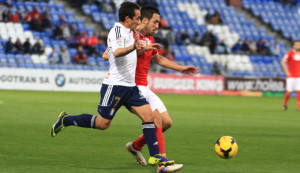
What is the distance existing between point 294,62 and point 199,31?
14653mm

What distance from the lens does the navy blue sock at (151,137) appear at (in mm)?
6945

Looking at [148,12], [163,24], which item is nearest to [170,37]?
[163,24]

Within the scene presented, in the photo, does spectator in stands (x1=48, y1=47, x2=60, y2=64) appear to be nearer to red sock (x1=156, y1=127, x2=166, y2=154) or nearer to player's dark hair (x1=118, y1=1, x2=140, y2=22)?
red sock (x1=156, y1=127, x2=166, y2=154)

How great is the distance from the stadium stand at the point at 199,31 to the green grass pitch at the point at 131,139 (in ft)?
37.2

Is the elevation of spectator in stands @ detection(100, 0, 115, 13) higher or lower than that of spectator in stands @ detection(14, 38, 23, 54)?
higher


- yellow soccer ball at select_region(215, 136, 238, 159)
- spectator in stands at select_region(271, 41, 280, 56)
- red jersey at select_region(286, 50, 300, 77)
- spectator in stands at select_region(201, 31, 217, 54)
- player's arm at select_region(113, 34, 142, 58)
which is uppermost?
player's arm at select_region(113, 34, 142, 58)

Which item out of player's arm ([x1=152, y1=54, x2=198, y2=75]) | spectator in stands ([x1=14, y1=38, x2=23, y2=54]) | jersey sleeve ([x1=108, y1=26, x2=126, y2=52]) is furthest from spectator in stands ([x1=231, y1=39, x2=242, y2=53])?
jersey sleeve ([x1=108, y1=26, x2=126, y2=52])

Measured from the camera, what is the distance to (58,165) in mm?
7062

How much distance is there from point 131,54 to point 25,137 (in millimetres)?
3496

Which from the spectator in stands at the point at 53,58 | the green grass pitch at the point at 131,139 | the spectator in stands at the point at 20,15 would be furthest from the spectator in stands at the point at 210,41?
the green grass pitch at the point at 131,139

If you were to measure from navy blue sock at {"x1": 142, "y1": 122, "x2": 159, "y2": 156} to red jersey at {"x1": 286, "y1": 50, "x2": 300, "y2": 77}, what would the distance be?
12.8 m

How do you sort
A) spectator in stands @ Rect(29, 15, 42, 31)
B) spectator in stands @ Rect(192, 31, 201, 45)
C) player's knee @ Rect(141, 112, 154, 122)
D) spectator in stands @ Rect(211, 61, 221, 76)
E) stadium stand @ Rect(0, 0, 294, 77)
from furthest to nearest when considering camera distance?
spectator in stands @ Rect(192, 31, 201, 45) < spectator in stands @ Rect(211, 61, 221, 76) < spectator in stands @ Rect(29, 15, 42, 31) < stadium stand @ Rect(0, 0, 294, 77) < player's knee @ Rect(141, 112, 154, 122)

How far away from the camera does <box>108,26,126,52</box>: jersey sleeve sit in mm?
6762

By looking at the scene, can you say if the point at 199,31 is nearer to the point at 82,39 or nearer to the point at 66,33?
the point at 82,39
